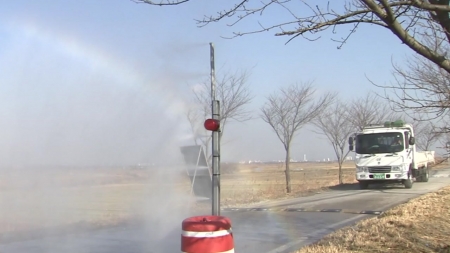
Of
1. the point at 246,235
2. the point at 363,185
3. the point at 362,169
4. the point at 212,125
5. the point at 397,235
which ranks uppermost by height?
the point at 212,125

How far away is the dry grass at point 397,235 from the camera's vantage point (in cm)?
640

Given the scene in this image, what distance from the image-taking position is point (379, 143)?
19516 millimetres

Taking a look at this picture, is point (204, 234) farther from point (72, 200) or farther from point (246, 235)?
point (72, 200)

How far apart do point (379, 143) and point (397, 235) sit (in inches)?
511

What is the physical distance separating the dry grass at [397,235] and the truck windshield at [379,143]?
969cm

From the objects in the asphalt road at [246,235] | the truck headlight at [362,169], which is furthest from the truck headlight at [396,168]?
the asphalt road at [246,235]

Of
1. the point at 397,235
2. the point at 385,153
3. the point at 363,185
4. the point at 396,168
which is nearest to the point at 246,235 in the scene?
the point at 397,235

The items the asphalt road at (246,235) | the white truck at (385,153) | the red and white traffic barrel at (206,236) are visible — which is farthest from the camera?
the white truck at (385,153)

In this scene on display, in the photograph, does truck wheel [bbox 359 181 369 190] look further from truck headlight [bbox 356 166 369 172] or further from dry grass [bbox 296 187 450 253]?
dry grass [bbox 296 187 450 253]

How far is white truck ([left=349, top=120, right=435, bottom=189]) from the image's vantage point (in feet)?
62.2

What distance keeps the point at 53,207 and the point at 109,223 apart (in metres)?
2.36

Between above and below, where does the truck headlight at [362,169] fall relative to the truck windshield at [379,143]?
below

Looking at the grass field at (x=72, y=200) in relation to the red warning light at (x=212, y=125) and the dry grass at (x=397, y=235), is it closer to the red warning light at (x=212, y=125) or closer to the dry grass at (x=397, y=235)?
the dry grass at (x=397, y=235)

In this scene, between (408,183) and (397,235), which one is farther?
(408,183)
